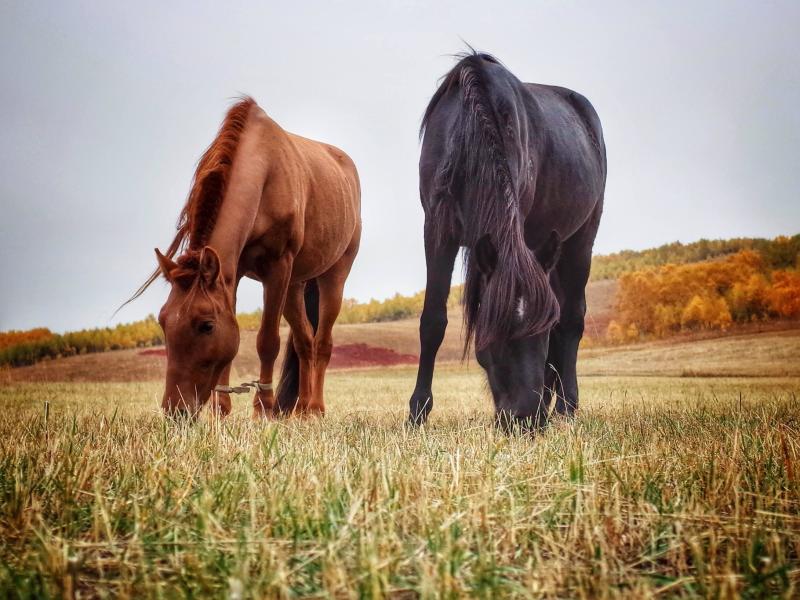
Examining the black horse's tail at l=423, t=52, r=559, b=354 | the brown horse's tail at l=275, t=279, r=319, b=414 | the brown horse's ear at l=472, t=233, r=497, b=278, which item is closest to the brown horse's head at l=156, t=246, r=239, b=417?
the black horse's tail at l=423, t=52, r=559, b=354

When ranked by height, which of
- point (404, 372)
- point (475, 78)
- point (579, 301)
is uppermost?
point (475, 78)

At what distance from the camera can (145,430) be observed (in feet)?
12.3

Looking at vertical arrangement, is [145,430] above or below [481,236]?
below

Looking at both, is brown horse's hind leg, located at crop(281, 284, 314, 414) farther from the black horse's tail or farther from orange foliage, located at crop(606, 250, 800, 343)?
orange foliage, located at crop(606, 250, 800, 343)

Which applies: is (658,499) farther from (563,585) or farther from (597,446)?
(597,446)

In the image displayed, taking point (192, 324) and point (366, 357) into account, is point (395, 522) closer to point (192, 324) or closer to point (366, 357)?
point (192, 324)

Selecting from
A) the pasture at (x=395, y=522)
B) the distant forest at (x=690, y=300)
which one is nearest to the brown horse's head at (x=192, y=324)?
the pasture at (x=395, y=522)

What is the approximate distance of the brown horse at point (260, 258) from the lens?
425 centimetres

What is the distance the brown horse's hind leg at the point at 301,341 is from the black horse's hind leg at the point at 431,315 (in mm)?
1921

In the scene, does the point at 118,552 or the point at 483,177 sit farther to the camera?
the point at 483,177

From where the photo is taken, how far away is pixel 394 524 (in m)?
1.67

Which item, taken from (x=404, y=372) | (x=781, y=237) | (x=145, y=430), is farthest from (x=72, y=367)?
(x=781, y=237)

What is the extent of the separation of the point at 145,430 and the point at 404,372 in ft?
53.3

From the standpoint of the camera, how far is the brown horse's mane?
4418mm
